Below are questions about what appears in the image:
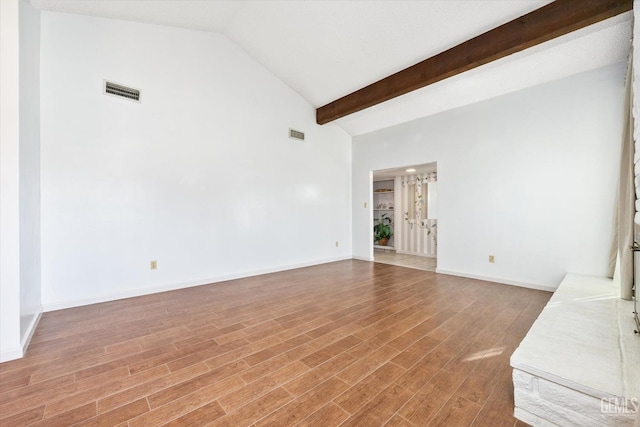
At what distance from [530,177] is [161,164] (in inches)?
201

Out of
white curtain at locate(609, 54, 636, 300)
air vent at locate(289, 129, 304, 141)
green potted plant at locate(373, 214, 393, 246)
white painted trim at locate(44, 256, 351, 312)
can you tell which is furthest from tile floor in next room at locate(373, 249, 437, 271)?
air vent at locate(289, 129, 304, 141)

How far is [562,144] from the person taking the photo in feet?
11.0

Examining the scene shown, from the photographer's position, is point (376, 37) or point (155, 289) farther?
point (155, 289)

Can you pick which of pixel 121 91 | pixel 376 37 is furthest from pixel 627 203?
pixel 121 91

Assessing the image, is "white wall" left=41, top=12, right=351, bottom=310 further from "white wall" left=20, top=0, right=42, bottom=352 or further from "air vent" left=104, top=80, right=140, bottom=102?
"white wall" left=20, top=0, right=42, bottom=352

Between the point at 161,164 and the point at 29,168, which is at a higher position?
the point at 161,164

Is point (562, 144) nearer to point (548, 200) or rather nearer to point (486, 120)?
point (548, 200)

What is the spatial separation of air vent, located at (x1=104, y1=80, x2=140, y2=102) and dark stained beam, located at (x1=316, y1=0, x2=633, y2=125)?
335 centimetres

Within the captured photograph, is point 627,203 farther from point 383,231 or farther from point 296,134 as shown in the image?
point 383,231

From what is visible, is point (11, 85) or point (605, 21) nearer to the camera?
point (11, 85)

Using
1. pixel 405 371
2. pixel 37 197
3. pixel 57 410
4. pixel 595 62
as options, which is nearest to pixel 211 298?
pixel 57 410

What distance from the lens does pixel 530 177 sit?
3586mm

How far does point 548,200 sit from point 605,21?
6.46 feet

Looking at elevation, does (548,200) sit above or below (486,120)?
below
